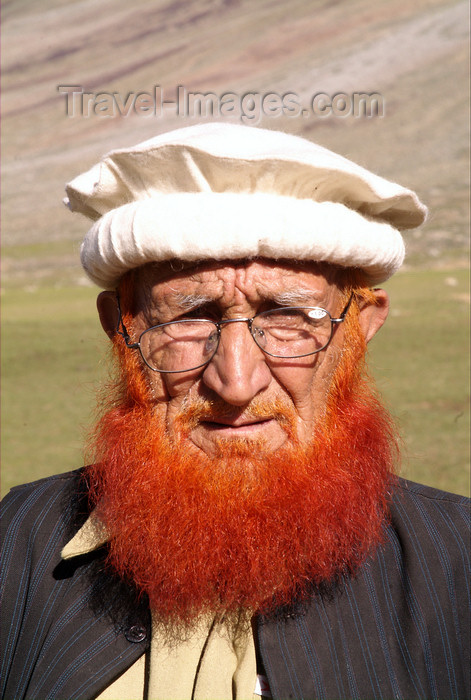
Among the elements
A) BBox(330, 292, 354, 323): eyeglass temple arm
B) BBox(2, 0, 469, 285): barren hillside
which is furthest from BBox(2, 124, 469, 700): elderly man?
BBox(2, 0, 469, 285): barren hillside

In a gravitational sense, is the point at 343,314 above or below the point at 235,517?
above

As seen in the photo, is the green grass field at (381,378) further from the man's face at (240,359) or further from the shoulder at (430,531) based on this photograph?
the shoulder at (430,531)

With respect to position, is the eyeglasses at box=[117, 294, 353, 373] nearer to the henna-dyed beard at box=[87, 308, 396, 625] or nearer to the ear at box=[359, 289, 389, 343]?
the henna-dyed beard at box=[87, 308, 396, 625]

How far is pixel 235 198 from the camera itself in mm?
1788

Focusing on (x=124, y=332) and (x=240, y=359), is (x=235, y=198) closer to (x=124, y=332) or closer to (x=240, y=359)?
(x=240, y=359)

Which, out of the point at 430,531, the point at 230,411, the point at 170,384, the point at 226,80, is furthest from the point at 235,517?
the point at 226,80

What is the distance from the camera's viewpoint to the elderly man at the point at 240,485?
5.91 ft

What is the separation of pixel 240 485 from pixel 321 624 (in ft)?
1.37

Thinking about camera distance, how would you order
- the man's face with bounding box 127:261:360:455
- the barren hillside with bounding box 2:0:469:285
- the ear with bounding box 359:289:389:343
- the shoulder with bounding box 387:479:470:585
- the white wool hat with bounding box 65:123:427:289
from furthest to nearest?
1. the barren hillside with bounding box 2:0:469:285
2. the ear with bounding box 359:289:389:343
3. the shoulder with bounding box 387:479:470:585
4. the man's face with bounding box 127:261:360:455
5. the white wool hat with bounding box 65:123:427:289

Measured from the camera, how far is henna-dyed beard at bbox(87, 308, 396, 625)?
1923mm

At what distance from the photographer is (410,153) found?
34.9 meters

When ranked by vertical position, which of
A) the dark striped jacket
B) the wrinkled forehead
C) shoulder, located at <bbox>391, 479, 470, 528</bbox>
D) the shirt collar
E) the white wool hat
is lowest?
the dark striped jacket

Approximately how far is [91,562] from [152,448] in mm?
384

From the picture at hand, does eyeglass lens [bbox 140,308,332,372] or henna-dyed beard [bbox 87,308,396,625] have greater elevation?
eyeglass lens [bbox 140,308,332,372]
